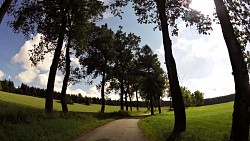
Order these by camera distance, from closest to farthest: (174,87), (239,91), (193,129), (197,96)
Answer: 1. (239,91)
2. (174,87)
3. (193,129)
4. (197,96)

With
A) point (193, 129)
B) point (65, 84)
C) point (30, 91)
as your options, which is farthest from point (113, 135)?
point (30, 91)

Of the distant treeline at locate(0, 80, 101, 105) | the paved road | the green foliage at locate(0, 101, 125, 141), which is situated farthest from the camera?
the distant treeline at locate(0, 80, 101, 105)

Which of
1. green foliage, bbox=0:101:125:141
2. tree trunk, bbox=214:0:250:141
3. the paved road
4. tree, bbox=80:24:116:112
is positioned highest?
tree, bbox=80:24:116:112

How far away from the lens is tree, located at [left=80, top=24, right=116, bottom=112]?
54.3m

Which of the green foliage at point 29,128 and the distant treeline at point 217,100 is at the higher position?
the distant treeline at point 217,100

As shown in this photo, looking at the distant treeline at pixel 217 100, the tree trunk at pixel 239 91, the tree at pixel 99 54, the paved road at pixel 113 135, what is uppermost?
the tree at pixel 99 54

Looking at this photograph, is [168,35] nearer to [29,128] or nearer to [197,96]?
[29,128]

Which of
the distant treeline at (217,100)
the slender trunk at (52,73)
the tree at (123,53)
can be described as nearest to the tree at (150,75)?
the tree at (123,53)

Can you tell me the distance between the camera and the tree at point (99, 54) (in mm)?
54344

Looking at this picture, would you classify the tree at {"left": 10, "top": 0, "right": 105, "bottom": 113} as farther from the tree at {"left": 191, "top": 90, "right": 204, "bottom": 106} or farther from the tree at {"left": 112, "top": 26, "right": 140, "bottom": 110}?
the tree at {"left": 191, "top": 90, "right": 204, "bottom": 106}

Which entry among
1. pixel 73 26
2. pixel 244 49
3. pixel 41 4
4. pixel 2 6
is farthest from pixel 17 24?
pixel 244 49

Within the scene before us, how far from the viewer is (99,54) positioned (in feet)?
181

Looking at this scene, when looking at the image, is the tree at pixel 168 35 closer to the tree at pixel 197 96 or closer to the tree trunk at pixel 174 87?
the tree trunk at pixel 174 87

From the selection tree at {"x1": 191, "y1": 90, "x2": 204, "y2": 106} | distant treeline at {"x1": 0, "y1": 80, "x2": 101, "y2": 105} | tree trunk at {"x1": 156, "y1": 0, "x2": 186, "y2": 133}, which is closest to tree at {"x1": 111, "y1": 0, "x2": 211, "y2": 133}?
tree trunk at {"x1": 156, "y1": 0, "x2": 186, "y2": 133}
